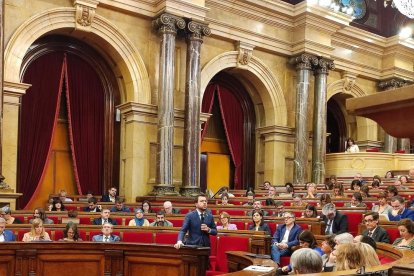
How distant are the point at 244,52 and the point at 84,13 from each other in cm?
442

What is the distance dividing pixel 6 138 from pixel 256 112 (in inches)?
283

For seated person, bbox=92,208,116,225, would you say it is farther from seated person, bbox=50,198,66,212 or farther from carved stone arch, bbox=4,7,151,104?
carved stone arch, bbox=4,7,151,104

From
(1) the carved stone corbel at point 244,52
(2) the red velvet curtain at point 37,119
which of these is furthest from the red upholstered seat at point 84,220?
(1) the carved stone corbel at point 244,52

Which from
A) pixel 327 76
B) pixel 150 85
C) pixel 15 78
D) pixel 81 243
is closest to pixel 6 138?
pixel 15 78

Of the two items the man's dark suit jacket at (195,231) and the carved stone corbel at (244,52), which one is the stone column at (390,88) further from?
the man's dark suit jacket at (195,231)

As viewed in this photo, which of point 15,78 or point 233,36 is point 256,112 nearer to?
point 233,36

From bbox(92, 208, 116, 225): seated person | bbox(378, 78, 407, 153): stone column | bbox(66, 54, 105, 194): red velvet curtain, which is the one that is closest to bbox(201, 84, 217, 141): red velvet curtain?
bbox(66, 54, 105, 194): red velvet curtain

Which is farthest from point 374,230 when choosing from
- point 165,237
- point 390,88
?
point 390,88

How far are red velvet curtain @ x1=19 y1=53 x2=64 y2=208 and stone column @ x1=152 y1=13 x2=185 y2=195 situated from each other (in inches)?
87.5

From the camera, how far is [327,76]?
1505cm

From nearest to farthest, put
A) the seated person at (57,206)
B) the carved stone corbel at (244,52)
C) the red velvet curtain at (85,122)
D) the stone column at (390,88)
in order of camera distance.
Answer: the seated person at (57,206) → the red velvet curtain at (85,122) → the carved stone corbel at (244,52) → the stone column at (390,88)

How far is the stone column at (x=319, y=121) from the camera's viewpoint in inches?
573

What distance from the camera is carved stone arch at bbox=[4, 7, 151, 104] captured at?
10242mm

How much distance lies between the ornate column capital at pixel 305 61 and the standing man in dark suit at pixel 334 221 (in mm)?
8409
